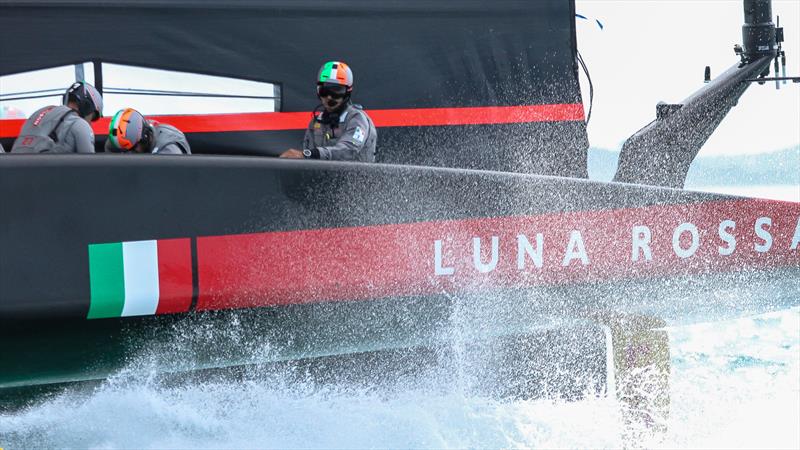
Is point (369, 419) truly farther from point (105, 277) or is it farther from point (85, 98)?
point (85, 98)

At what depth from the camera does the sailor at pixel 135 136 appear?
328 cm

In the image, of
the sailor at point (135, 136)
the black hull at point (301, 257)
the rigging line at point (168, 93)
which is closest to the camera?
the black hull at point (301, 257)

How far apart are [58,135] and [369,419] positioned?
1.30 metres

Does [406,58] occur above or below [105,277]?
above

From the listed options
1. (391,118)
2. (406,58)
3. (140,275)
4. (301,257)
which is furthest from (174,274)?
(406,58)

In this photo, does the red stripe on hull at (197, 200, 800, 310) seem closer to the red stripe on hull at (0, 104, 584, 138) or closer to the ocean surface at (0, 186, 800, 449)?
the ocean surface at (0, 186, 800, 449)

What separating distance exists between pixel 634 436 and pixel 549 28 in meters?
1.46

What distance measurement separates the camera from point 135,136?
3287 millimetres

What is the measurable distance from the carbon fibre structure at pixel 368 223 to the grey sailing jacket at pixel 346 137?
128 mm

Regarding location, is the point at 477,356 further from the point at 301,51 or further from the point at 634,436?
the point at 301,51

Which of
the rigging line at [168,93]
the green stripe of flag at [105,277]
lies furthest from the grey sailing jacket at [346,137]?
the green stripe of flag at [105,277]

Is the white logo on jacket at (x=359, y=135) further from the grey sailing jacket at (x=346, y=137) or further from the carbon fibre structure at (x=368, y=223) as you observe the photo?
the carbon fibre structure at (x=368, y=223)

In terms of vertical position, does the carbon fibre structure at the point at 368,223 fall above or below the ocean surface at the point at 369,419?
above

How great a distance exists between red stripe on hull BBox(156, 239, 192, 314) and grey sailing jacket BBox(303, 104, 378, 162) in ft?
2.27
